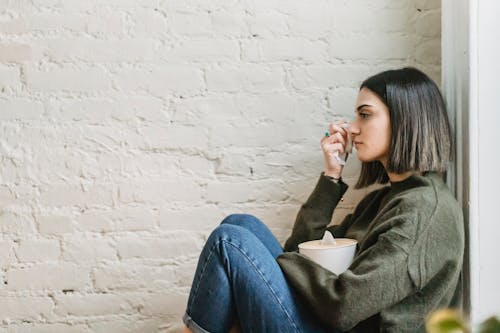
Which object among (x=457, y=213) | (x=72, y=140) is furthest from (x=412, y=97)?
(x=72, y=140)

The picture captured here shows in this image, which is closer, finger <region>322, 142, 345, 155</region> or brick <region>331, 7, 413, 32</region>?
finger <region>322, 142, 345, 155</region>

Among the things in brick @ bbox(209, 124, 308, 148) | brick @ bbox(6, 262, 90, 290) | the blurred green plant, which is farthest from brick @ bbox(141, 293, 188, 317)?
the blurred green plant

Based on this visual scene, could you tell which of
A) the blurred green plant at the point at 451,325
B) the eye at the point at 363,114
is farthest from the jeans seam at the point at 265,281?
the blurred green plant at the point at 451,325

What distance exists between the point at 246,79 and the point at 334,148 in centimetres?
33

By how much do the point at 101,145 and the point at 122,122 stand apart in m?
0.09

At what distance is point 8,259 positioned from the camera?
1.63m

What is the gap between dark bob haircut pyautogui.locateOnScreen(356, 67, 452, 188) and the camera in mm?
1321

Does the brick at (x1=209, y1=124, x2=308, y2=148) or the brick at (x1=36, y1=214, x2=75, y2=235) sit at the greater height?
the brick at (x1=209, y1=124, x2=308, y2=148)

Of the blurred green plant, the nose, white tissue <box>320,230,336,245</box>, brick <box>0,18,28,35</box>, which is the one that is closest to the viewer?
the blurred green plant

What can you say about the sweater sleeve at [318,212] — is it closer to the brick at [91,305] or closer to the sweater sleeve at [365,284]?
the sweater sleeve at [365,284]

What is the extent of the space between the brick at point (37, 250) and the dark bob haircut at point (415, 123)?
3.05ft

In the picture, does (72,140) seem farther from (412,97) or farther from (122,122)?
(412,97)

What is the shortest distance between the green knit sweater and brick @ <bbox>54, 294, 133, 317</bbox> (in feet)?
2.01

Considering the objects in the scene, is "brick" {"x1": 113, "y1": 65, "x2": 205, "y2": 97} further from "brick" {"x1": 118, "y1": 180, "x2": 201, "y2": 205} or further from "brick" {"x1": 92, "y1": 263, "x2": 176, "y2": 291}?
"brick" {"x1": 92, "y1": 263, "x2": 176, "y2": 291}
